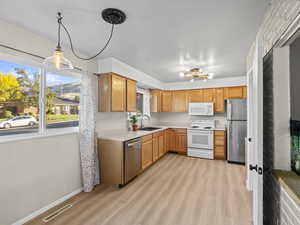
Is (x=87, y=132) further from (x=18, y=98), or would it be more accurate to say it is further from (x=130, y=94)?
(x=130, y=94)

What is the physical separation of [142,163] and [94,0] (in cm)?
293

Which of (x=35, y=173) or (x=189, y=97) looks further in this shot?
(x=189, y=97)

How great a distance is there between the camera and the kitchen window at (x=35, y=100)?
1.84m

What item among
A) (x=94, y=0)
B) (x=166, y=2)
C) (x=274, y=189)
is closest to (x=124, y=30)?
(x=94, y=0)

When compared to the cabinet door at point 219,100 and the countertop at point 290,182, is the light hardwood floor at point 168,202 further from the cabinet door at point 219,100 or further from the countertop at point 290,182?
the cabinet door at point 219,100

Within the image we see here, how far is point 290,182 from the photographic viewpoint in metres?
1.12

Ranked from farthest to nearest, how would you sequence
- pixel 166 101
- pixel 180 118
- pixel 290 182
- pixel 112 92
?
pixel 180 118, pixel 166 101, pixel 112 92, pixel 290 182

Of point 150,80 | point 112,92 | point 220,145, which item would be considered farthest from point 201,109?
point 112,92

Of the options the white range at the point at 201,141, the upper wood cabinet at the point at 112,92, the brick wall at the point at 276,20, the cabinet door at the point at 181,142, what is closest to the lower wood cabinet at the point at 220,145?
the white range at the point at 201,141

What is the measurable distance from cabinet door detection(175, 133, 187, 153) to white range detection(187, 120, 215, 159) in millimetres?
165

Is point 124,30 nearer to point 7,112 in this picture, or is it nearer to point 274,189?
point 7,112

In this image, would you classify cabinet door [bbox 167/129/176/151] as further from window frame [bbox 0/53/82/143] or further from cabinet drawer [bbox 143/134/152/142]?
window frame [bbox 0/53/82/143]

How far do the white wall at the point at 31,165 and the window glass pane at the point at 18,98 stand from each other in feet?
0.48

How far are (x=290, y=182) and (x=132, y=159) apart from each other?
2303 millimetres
